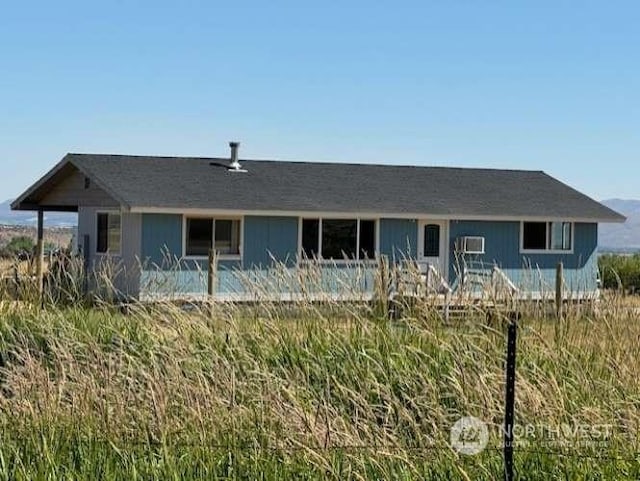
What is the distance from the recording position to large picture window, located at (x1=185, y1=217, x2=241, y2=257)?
86.5 feet

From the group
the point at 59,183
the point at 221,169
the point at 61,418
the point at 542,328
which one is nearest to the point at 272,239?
the point at 221,169

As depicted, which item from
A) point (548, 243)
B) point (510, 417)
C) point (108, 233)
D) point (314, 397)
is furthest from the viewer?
point (548, 243)

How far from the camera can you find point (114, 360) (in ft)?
32.1

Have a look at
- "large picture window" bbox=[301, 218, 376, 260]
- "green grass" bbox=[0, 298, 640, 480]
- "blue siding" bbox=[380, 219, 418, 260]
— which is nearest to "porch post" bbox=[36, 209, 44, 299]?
"green grass" bbox=[0, 298, 640, 480]

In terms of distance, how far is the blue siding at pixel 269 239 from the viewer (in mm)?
26734

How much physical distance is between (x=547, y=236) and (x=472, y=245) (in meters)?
2.49

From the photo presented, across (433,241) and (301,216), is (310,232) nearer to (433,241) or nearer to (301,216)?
(301,216)

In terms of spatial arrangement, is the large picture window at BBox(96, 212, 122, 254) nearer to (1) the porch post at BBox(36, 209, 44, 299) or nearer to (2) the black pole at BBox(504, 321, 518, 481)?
(1) the porch post at BBox(36, 209, 44, 299)

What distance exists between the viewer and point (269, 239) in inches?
1062

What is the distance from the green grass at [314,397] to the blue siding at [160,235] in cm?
1423

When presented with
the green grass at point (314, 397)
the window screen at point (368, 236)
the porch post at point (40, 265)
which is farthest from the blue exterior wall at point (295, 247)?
the green grass at point (314, 397)

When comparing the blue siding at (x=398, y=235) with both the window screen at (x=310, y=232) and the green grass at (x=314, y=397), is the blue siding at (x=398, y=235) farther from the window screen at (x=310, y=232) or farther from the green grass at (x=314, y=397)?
the green grass at (x=314, y=397)

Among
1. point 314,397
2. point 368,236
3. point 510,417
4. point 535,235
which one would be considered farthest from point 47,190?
point 510,417

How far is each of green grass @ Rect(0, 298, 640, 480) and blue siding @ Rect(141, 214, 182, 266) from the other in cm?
1423
